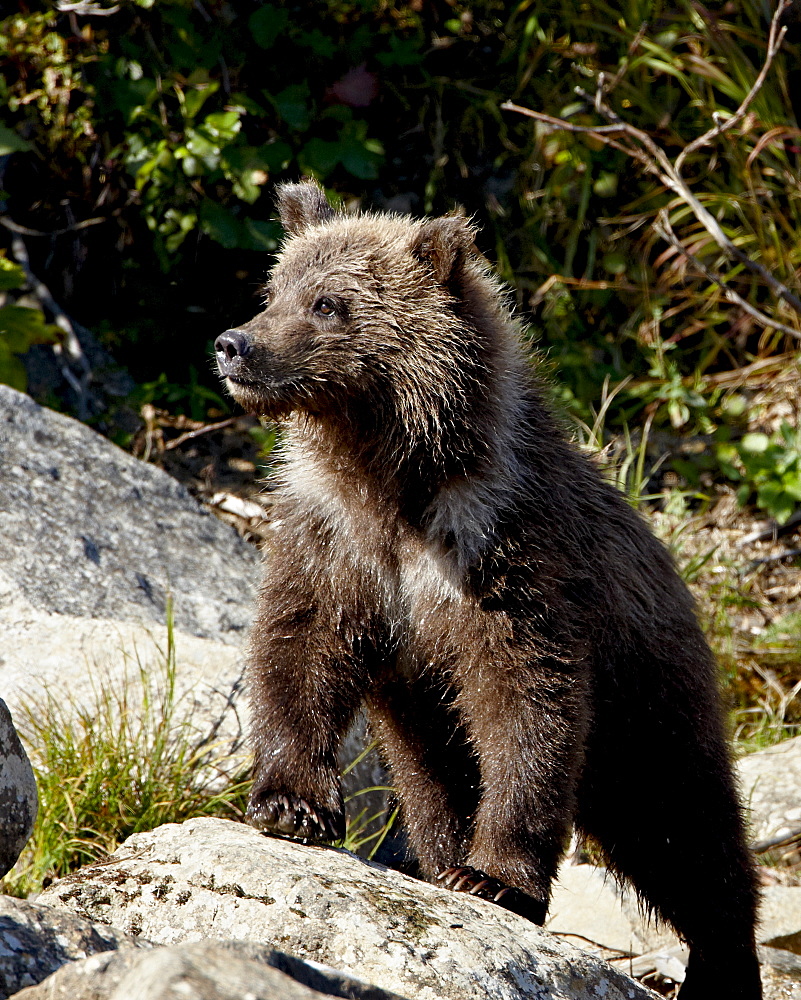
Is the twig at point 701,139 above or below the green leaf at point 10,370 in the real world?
above

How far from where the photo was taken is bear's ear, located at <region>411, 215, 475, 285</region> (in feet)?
12.2

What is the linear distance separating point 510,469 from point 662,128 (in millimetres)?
4763

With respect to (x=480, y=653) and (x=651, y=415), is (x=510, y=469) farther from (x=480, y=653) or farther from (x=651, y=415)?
(x=651, y=415)

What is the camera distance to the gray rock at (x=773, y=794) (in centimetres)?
555

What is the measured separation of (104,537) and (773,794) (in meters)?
3.27

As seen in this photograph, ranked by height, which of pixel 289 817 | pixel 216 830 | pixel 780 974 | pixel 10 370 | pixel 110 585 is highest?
pixel 10 370

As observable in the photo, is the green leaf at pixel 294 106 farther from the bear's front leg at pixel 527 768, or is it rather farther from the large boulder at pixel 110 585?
the bear's front leg at pixel 527 768

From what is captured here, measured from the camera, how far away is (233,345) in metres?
3.50

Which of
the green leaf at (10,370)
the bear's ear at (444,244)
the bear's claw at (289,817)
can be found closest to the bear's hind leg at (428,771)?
the bear's claw at (289,817)

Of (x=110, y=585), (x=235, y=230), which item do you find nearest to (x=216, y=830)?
(x=110, y=585)

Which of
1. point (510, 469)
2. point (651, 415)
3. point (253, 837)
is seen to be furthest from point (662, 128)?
point (253, 837)

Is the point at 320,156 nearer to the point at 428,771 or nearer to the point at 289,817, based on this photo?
the point at 428,771

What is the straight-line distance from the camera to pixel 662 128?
302 inches

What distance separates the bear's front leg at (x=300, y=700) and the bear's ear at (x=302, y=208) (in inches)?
47.3
